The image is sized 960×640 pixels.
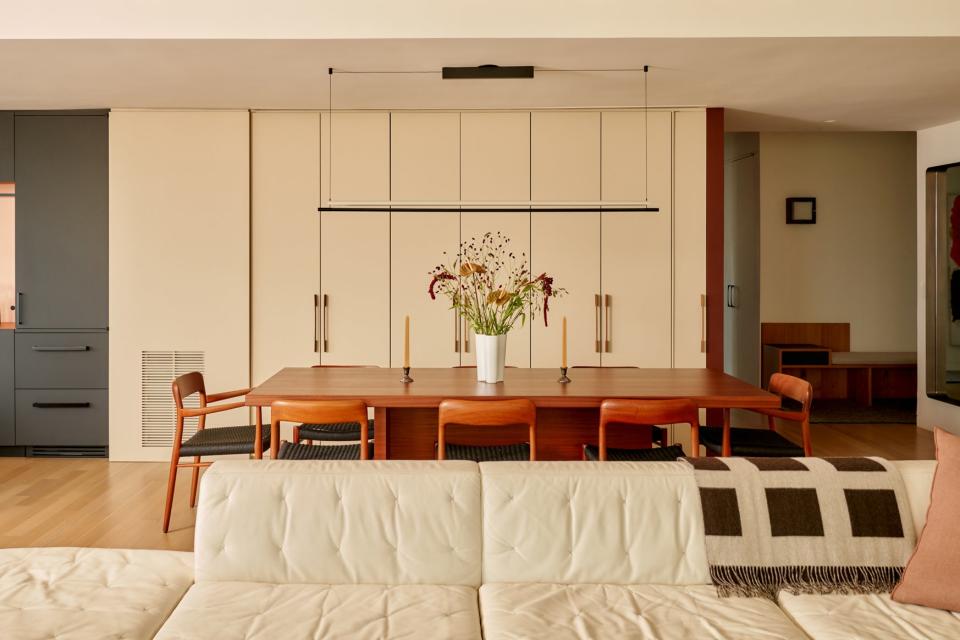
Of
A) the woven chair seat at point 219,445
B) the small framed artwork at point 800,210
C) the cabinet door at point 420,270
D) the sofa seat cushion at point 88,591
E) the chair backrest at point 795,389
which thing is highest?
the small framed artwork at point 800,210

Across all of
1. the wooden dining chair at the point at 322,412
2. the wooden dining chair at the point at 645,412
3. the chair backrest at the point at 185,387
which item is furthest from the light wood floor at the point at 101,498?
the wooden dining chair at the point at 645,412

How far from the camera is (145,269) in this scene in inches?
228

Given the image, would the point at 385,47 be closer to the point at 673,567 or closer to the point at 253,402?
the point at 253,402

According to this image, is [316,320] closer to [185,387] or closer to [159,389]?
[159,389]

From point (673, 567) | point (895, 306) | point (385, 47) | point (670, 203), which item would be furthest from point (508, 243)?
point (895, 306)

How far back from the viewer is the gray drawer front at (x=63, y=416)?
5844 millimetres

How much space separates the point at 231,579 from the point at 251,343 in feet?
12.0

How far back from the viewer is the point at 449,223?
586cm

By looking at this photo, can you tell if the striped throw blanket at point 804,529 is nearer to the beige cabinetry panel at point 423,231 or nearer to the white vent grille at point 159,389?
the beige cabinetry panel at point 423,231

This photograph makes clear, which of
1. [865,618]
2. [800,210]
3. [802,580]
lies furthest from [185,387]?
[800,210]

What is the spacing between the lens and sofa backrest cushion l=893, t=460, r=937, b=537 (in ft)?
8.03

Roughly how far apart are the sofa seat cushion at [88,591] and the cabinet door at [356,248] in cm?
338

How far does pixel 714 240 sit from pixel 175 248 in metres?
3.90

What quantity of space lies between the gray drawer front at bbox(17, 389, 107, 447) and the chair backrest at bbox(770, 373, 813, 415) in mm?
4591
